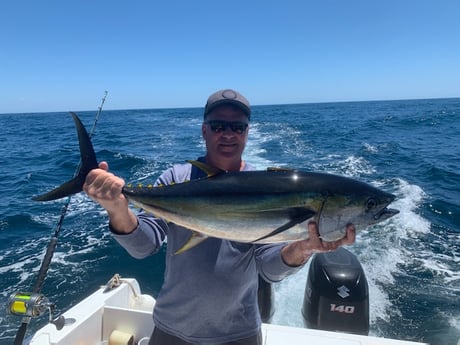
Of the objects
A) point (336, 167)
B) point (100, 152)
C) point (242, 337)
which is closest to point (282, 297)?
point (242, 337)

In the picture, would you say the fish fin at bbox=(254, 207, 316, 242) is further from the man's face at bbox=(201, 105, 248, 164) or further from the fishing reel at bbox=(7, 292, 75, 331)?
the fishing reel at bbox=(7, 292, 75, 331)

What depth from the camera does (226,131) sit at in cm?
261

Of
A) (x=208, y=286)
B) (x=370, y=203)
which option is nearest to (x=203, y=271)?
(x=208, y=286)

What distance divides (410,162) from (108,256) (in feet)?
49.6

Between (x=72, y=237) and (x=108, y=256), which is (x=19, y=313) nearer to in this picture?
(x=108, y=256)

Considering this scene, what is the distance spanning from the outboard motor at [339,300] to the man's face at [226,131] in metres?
2.84

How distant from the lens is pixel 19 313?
310cm

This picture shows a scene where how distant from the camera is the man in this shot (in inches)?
90.7

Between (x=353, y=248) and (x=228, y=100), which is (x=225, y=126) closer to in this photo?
(x=228, y=100)

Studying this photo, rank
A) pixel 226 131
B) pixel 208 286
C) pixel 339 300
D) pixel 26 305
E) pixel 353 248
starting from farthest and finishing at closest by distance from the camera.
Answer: pixel 353 248 < pixel 339 300 < pixel 26 305 < pixel 226 131 < pixel 208 286

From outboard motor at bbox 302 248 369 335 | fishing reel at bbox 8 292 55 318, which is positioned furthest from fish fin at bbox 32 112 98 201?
outboard motor at bbox 302 248 369 335

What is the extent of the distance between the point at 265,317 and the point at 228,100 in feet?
11.7

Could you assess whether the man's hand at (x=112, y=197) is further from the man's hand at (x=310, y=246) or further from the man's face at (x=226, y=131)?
the man's hand at (x=310, y=246)

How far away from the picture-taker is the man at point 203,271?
230 centimetres
